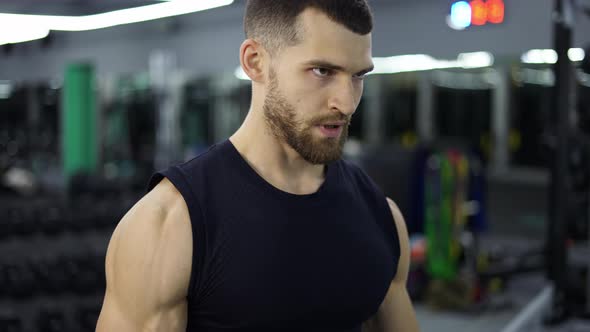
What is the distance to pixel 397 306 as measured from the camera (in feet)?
3.56

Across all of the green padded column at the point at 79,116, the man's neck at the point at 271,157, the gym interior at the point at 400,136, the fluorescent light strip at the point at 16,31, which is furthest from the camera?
the green padded column at the point at 79,116

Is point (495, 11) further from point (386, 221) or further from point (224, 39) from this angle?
point (386, 221)

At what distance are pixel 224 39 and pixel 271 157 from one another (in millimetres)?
6076

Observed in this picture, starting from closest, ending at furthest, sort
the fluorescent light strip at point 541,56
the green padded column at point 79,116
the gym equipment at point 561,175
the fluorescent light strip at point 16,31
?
1. the gym equipment at point 561,175
2. the fluorescent light strip at point 541,56
3. the fluorescent light strip at point 16,31
4. the green padded column at point 79,116

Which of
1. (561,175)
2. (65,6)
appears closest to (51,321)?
(561,175)

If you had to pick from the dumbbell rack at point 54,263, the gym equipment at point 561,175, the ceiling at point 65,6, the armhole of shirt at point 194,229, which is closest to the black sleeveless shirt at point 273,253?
the armhole of shirt at point 194,229

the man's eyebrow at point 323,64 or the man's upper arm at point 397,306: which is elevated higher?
the man's eyebrow at point 323,64

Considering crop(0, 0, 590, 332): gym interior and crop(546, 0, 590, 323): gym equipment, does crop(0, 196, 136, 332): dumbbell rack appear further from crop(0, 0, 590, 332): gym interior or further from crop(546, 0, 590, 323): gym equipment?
crop(546, 0, 590, 323): gym equipment

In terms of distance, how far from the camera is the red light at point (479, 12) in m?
4.61

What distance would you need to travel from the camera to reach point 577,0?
3.30 metres

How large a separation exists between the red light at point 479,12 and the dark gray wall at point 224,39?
6 cm

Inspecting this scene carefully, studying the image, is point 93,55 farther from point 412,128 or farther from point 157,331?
point 157,331

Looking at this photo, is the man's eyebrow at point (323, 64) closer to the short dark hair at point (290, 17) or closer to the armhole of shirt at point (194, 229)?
the short dark hair at point (290, 17)

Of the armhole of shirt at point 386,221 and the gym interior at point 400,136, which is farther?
the gym interior at point 400,136
